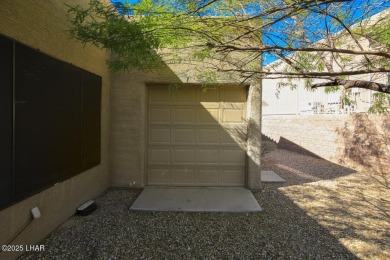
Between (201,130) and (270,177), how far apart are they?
2.53m

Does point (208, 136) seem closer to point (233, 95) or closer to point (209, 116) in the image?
point (209, 116)

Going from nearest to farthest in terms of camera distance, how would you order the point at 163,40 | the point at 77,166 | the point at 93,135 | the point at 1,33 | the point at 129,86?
1. the point at 1,33
2. the point at 163,40
3. the point at 77,166
4. the point at 93,135
5. the point at 129,86

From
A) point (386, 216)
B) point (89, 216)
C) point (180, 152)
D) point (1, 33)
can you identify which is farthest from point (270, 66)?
point (89, 216)

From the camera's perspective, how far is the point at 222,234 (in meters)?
3.21

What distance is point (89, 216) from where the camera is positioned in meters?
3.72

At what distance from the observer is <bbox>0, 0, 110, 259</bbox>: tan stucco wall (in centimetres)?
241

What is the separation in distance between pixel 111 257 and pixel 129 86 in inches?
136

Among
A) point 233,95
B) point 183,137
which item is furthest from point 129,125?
point 233,95

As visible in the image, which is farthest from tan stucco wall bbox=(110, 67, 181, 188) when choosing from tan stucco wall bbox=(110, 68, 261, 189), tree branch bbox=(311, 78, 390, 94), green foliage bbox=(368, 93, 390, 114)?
green foliage bbox=(368, 93, 390, 114)

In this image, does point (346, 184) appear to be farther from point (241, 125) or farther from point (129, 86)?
point (129, 86)

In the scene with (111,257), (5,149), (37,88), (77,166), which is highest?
(37,88)

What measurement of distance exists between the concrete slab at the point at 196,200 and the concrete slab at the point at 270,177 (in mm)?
1218

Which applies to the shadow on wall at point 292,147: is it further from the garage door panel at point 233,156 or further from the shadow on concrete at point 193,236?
the shadow on concrete at point 193,236

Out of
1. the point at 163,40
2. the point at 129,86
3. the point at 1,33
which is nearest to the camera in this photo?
the point at 1,33
